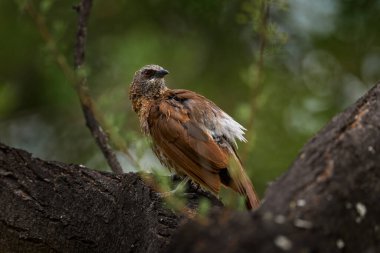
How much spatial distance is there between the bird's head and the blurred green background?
465 mm

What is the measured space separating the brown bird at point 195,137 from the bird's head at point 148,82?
0.73 ft

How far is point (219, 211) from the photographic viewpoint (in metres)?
2.43

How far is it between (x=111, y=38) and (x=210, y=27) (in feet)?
2.98

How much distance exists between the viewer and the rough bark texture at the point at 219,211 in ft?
7.80

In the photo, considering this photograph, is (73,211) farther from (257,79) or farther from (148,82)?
(148,82)

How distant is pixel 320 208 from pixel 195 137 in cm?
255

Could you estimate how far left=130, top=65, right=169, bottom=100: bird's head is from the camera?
5961 millimetres

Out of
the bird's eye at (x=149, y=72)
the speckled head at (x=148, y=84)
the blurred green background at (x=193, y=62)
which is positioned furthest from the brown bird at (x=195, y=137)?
the blurred green background at (x=193, y=62)

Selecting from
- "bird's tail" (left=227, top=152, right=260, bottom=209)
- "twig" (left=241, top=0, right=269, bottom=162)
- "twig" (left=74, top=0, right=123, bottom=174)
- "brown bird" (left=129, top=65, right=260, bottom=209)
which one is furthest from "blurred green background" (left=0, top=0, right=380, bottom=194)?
"twig" (left=241, top=0, right=269, bottom=162)

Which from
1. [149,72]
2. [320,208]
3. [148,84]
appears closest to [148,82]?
[148,84]

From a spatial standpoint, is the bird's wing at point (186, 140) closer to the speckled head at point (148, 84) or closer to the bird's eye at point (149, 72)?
the speckled head at point (148, 84)

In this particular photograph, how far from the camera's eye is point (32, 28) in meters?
6.74

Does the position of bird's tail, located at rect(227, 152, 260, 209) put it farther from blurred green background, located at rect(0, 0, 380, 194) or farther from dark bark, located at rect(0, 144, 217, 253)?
blurred green background, located at rect(0, 0, 380, 194)

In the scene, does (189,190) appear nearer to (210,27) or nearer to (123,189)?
(123,189)
